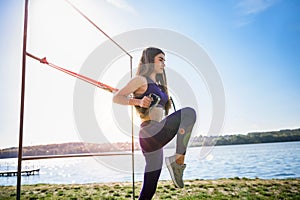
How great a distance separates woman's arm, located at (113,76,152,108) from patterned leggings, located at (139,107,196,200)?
18cm

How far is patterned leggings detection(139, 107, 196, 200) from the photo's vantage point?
163 centimetres

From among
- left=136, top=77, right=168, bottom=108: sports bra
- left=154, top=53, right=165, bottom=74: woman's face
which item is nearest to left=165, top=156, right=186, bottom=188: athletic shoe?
Answer: left=136, top=77, right=168, bottom=108: sports bra

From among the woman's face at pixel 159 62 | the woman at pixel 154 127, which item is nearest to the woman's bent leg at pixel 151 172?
the woman at pixel 154 127

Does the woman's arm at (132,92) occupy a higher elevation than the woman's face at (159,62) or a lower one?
lower

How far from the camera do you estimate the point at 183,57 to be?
342 cm

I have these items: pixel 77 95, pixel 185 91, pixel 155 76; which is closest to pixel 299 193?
pixel 185 91

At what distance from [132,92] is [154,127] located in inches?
11.8

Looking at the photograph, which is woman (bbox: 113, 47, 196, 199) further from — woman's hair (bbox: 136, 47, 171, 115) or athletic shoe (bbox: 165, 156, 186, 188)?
woman's hair (bbox: 136, 47, 171, 115)

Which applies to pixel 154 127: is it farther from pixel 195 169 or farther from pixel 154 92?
pixel 195 169

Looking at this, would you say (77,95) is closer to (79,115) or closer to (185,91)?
→ (79,115)

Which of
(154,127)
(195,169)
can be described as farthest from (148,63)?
(195,169)

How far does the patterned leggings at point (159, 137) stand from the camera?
1633 mm

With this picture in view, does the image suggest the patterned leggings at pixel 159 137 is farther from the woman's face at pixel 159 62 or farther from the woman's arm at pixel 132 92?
the woman's face at pixel 159 62

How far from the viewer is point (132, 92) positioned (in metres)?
1.71
